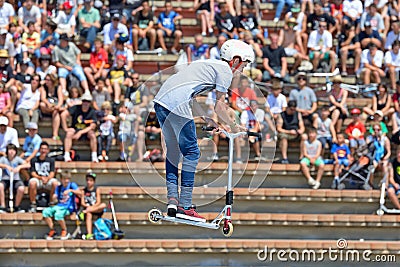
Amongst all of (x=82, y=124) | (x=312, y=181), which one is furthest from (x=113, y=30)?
(x=312, y=181)

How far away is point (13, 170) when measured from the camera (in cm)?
1856

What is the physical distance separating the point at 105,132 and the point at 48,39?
292 centimetres

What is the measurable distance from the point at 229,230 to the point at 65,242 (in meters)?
6.87

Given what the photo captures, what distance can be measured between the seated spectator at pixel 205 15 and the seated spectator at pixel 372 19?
302 cm

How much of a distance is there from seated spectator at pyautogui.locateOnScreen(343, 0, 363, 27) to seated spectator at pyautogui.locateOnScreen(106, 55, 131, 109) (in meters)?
4.93

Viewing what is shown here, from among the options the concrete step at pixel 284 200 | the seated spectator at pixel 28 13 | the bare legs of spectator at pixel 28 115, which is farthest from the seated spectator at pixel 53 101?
the seated spectator at pixel 28 13

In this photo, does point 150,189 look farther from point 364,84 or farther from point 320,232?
point 364,84

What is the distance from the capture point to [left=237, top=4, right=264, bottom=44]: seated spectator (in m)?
21.9

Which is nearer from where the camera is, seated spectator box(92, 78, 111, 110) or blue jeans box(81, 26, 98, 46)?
seated spectator box(92, 78, 111, 110)

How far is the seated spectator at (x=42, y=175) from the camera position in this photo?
60.6ft

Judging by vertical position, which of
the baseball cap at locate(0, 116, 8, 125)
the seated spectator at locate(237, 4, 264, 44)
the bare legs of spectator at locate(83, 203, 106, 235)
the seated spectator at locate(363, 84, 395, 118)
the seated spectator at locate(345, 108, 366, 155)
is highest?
the seated spectator at locate(237, 4, 264, 44)

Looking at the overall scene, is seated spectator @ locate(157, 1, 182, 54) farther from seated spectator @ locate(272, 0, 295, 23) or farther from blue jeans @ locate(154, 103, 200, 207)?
blue jeans @ locate(154, 103, 200, 207)

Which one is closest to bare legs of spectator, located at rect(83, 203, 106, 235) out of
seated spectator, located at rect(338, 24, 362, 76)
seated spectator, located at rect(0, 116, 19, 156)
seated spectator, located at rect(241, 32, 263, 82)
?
seated spectator, located at rect(0, 116, 19, 156)

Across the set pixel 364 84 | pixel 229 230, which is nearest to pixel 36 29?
pixel 364 84
